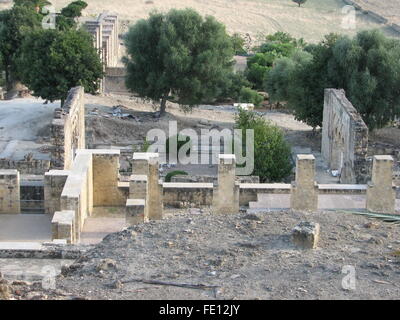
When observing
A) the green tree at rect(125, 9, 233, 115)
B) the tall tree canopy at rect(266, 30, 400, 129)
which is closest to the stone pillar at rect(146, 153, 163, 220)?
the tall tree canopy at rect(266, 30, 400, 129)

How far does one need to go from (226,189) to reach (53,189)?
142 inches

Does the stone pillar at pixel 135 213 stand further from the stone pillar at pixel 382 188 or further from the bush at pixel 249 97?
the bush at pixel 249 97

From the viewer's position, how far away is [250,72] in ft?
162

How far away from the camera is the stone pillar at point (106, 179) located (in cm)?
1998

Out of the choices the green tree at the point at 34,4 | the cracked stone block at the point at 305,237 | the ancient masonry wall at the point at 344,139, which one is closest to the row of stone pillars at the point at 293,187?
the ancient masonry wall at the point at 344,139

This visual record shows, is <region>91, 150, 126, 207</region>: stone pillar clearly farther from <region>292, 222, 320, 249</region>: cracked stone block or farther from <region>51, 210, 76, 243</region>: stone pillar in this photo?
<region>292, 222, 320, 249</region>: cracked stone block

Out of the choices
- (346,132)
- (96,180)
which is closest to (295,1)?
(346,132)

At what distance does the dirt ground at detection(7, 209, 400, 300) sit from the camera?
10.9 m

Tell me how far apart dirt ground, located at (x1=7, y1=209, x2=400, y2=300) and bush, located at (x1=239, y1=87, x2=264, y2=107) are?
100.0 feet

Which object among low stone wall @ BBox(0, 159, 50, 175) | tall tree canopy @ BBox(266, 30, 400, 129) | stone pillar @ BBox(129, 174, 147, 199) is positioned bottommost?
low stone wall @ BBox(0, 159, 50, 175)

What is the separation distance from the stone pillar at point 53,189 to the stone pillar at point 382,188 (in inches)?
255

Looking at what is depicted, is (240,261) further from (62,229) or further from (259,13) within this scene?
(259,13)

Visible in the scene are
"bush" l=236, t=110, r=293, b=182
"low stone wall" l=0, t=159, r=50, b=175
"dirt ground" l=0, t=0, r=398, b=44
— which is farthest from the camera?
"dirt ground" l=0, t=0, r=398, b=44

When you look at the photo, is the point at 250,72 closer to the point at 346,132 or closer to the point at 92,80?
the point at 92,80
